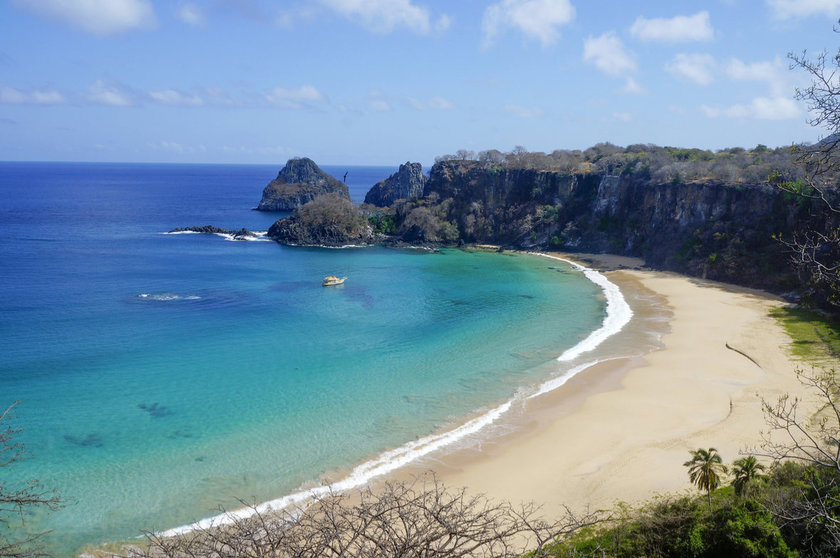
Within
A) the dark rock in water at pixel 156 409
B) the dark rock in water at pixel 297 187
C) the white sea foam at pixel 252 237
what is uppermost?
the dark rock in water at pixel 297 187

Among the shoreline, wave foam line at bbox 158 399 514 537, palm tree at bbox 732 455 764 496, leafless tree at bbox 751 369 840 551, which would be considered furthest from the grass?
wave foam line at bbox 158 399 514 537

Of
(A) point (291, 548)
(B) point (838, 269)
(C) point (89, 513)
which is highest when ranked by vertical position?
(B) point (838, 269)

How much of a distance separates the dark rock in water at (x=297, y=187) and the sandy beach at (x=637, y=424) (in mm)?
89772

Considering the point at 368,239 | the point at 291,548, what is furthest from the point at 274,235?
the point at 291,548

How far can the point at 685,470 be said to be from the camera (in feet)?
61.0

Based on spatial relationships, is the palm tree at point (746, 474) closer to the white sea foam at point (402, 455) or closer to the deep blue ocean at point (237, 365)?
the white sea foam at point (402, 455)

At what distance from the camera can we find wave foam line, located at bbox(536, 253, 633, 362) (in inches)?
1254

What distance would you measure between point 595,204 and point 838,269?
200 ft

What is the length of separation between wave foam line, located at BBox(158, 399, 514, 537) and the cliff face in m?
26.9

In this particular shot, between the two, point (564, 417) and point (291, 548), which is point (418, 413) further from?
point (291, 548)

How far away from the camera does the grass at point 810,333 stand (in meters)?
29.3

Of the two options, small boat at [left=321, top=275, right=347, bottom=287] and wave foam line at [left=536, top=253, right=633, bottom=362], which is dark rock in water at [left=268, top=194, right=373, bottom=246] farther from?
wave foam line at [left=536, top=253, right=633, bottom=362]

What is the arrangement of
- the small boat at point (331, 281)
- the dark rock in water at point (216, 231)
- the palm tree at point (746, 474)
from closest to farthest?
the palm tree at point (746, 474), the small boat at point (331, 281), the dark rock in water at point (216, 231)

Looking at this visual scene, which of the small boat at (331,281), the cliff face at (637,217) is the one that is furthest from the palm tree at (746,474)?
the small boat at (331,281)
